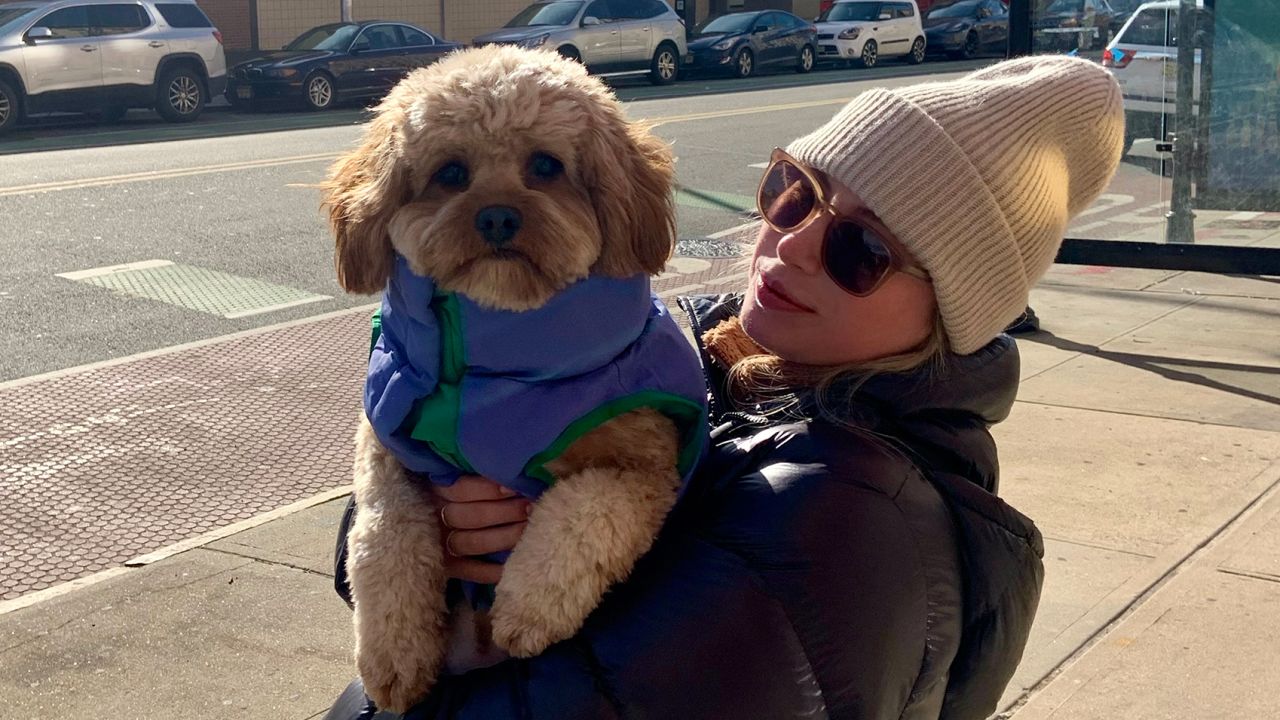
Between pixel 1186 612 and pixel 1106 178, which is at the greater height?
pixel 1106 178

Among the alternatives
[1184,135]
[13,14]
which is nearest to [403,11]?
[13,14]

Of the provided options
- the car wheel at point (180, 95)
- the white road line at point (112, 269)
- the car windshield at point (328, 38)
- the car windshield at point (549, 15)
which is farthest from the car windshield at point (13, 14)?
the white road line at point (112, 269)

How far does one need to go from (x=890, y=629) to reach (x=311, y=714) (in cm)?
255

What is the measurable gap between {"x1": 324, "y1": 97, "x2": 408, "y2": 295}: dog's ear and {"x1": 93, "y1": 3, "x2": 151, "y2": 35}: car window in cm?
1862

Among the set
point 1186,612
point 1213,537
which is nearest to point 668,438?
point 1186,612

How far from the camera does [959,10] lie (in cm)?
3312

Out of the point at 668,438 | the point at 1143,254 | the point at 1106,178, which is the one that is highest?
the point at 1106,178

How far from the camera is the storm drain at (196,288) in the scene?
8750mm

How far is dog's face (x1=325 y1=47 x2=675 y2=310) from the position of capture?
6.69ft

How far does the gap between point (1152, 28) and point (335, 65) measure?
15.4m

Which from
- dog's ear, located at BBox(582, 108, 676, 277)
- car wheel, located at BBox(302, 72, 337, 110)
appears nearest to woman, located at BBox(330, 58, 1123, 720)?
dog's ear, located at BBox(582, 108, 676, 277)

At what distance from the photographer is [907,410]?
5.90 feet

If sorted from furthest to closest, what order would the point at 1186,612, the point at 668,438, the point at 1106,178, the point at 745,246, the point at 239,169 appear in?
the point at 239,169
the point at 745,246
the point at 1186,612
the point at 1106,178
the point at 668,438

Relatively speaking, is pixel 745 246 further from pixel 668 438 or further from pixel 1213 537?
pixel 668 438
